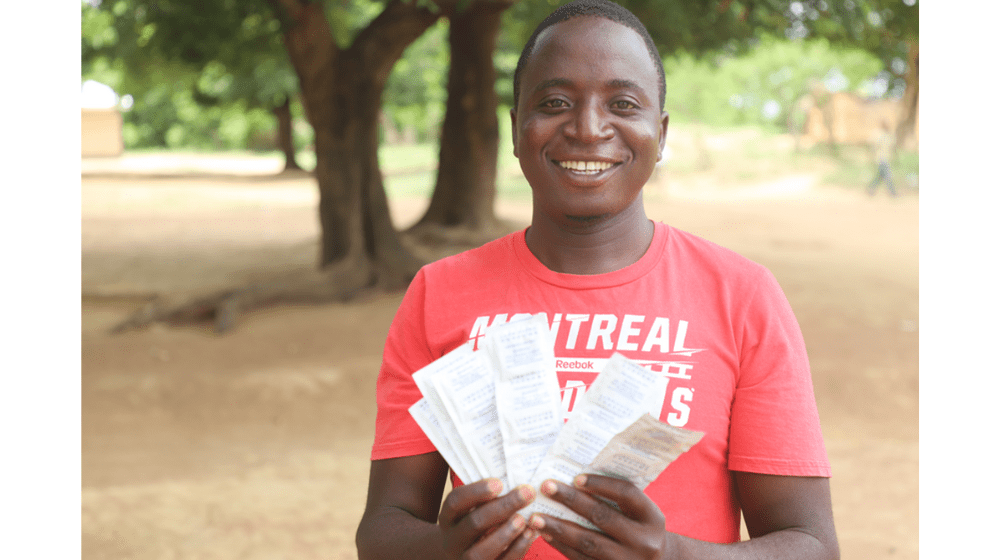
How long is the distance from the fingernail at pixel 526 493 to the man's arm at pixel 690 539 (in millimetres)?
23

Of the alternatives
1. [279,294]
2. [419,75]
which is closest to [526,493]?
[279,294]

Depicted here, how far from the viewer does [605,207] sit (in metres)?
1.71

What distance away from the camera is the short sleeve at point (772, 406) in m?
1.57

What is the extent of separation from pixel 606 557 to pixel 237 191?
25671mm

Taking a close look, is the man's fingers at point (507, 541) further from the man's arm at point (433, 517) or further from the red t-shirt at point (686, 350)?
the red t-shirt at point (686, 350)

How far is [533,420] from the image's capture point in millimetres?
1429

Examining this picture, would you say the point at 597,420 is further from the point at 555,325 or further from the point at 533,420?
the point at 555,325

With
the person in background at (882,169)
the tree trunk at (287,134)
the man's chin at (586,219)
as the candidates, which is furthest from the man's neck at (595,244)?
the tree trunk at (287,134)

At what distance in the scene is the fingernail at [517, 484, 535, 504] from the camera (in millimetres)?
1372

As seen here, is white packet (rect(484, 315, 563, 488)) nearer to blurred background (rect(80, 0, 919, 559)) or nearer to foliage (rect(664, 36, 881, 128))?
blurred background (rect(80, 0, 919, 559))

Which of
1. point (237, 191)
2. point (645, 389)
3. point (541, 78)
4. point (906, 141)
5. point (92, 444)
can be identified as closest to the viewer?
point (645, 389)

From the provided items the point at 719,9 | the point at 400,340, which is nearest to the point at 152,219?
the point at 719,9

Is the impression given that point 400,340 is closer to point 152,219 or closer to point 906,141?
point 152,219

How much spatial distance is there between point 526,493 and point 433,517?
415mm
